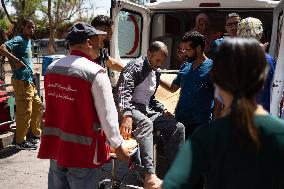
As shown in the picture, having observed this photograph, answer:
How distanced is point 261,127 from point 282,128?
0.31 feet

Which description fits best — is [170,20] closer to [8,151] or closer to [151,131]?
[151,131]

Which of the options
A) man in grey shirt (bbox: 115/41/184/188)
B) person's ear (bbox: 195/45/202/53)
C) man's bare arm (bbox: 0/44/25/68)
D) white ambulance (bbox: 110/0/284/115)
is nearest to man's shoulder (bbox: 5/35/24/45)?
man's bare arm (bbox: 0/44/25/68)

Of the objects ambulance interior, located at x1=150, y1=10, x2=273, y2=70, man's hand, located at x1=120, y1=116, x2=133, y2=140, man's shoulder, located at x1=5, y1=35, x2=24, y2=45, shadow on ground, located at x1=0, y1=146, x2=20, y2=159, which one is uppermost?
ambulance interior, located at x1=150, y1=10, x2=273, y2=70

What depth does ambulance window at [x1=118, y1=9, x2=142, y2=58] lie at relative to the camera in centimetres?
664

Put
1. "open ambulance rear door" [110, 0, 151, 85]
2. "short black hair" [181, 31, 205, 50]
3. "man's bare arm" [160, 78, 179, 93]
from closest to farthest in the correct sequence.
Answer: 1. "short black hair" [181, 31, 205, 50]
2. "man's bare arm" [160, 78, 179, 93]
3. "open ambulance rear door" [110, 0, 151, 85]

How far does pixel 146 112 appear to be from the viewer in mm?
4441

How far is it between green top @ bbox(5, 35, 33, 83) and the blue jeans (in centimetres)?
351

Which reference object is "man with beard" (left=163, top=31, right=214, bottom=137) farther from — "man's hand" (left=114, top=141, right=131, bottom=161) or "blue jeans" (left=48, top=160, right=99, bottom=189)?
"blue jeans" (left=48, top=160, right=99, bottom=189)

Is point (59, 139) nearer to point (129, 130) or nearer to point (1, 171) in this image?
point (129, 130)

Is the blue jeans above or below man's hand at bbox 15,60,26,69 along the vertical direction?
below

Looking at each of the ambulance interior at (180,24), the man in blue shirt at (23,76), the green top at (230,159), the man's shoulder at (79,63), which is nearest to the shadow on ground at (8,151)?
the man in blue shirt at (23,76)

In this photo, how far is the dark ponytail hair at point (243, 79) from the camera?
1501 millimetres

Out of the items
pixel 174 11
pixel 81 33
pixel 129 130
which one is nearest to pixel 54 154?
pixel 81 33

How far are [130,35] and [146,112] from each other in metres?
2.89
